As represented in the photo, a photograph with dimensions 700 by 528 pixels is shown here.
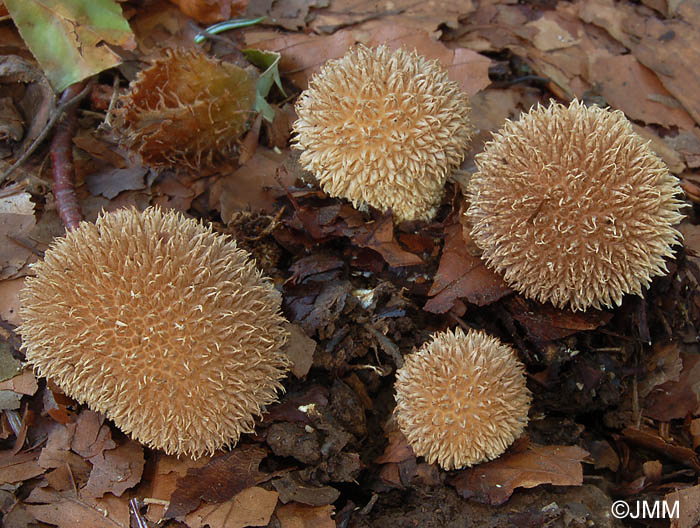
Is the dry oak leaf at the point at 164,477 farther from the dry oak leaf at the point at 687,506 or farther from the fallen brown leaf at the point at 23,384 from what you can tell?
the dry oak leaf at the point at 687,506

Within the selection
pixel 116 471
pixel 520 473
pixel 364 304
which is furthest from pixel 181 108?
pixel 520 473

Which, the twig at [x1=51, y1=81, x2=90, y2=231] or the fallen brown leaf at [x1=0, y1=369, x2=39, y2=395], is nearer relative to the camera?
the fallen brown leaf at [x1=0, y1=369, x2=39, y2=395]

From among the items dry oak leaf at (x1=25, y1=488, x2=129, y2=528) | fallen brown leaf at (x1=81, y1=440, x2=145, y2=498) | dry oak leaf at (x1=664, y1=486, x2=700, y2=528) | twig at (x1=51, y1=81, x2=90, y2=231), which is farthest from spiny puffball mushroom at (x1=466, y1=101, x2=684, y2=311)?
twig at (x1=51, y1=81, x2=90, y2=231)

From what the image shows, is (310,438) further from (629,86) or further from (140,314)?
(629,86)

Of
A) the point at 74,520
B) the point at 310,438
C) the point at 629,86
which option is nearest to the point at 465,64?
the point at 629,86

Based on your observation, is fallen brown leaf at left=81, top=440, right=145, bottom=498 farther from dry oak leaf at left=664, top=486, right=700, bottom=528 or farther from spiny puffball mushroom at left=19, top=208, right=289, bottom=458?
dry oak leaf at left=664, top=486, right=700, bottom=528

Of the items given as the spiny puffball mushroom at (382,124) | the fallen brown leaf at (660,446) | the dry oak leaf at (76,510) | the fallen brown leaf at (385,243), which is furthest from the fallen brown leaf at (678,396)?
the dry oak leaf at (76,510)
